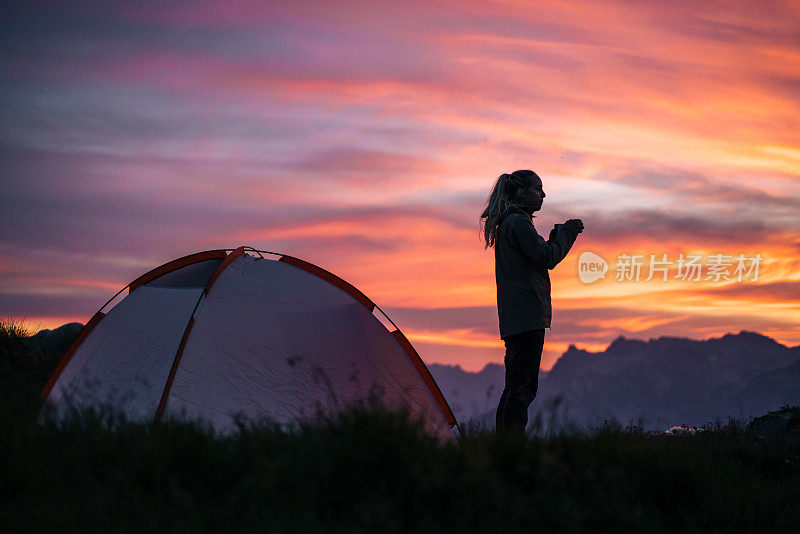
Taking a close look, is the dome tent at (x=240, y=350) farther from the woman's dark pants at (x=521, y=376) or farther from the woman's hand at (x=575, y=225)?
the woman's hand at (x=575, y=225)

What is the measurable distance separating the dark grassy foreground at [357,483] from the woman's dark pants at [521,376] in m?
1.21

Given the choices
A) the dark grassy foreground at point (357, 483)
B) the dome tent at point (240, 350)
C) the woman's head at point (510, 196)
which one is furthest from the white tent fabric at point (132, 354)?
the woman's head at point (510, 196)

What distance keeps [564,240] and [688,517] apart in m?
3.29

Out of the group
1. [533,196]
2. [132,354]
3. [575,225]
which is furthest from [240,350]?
[575,225]

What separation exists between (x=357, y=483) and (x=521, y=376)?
3.08 meters

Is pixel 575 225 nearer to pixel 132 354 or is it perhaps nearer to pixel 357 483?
pixel 357 483

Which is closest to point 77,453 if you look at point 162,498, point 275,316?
point 162,498

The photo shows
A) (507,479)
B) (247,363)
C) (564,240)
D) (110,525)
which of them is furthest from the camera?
(247,363)

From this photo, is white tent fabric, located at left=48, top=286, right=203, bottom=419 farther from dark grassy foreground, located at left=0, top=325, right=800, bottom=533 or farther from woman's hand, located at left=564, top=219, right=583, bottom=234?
woman's hand, located at left=564, top=219, right=583, bottom=234

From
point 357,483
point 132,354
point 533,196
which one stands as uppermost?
point 533,196

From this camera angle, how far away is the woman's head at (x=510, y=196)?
7.64 m

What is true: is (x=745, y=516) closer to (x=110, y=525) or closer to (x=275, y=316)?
(x=110, y=525)

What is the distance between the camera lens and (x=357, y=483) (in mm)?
4574

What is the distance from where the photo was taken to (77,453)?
5.44 metres
